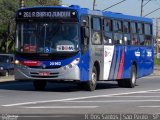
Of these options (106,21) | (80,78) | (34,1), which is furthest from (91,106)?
(34,1)

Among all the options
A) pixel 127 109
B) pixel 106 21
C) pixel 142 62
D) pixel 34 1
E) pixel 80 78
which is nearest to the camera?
pixel 127 109

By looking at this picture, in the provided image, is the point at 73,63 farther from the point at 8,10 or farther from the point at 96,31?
the point at 8,10

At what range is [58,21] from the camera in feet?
80.6

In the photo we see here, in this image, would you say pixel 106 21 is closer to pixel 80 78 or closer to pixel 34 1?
pixel 80 78

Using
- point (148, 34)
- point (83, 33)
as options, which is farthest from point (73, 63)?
point (148, 34)

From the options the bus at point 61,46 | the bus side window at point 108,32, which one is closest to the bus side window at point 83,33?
the bus at point 61,46

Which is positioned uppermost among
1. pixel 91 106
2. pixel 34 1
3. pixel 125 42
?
pixel 34 1

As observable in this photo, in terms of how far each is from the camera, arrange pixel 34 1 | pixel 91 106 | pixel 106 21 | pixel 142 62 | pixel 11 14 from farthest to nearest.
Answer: pixel 34 1, pixel 11 14, pixel 142 62, pixel 106 21, pixel 91 106

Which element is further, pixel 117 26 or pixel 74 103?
pixel 117 26

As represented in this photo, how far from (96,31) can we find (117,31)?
2.37m

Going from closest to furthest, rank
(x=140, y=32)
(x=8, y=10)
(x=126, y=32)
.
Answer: (x=126, y=32)
(x=140, y=32)
(x=8, y=10)

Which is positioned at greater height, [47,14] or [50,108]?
[47,14]

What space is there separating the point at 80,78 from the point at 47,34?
2021 mm

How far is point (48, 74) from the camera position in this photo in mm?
24547
